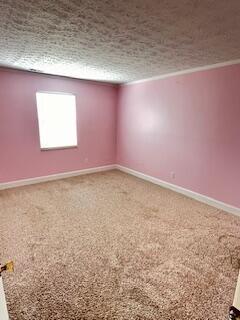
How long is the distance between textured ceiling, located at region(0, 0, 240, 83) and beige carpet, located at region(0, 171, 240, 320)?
2263 mm

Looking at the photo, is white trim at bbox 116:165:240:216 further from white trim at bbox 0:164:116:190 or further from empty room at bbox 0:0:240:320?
white trim at bbox 0:164:116:190

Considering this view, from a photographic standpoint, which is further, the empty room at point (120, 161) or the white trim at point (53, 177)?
the white trim at point (53, 177)

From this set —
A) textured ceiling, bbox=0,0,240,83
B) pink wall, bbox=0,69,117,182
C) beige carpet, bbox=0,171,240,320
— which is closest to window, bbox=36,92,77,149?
pink wall, bbox=0,69,117,182

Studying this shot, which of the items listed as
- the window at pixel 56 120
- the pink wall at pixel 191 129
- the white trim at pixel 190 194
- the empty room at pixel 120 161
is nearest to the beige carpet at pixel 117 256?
the empty room at pixel 120 161

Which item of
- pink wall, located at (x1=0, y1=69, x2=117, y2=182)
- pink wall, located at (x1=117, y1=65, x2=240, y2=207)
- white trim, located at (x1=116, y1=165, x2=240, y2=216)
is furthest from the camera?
pink wall, located at (x1=0, y1=69, x2=117, y2=182)

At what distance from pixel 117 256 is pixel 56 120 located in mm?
3394

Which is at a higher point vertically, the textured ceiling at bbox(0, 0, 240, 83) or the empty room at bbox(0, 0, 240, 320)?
the textured ceiling at bbox(0, 0, 240, 83)

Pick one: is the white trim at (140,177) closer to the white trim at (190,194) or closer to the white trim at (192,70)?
the white trim at (190,194)

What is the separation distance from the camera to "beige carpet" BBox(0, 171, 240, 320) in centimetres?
153

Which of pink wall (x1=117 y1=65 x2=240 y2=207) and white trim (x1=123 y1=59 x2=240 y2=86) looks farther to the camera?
pink wall (x1=117 y1=65 x2=240 y2=207)

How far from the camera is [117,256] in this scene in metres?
2.08

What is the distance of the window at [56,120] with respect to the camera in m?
4.20

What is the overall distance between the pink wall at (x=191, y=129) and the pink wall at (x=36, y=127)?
68cm

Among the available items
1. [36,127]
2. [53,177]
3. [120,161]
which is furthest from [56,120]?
[120,161]
